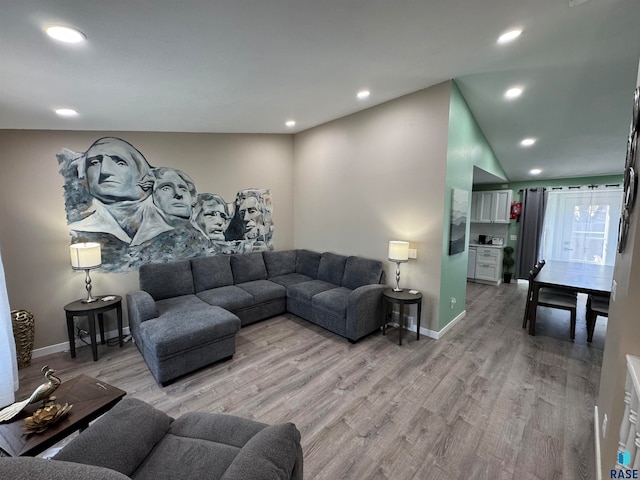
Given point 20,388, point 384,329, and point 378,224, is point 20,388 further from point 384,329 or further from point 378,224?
point 378,224

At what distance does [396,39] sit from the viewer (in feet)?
6.75

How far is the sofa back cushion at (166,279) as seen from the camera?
11.1 ft

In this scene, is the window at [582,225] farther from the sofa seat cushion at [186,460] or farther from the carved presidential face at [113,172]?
the carved presidential face at [113,172]

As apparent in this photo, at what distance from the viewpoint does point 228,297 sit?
3.55m

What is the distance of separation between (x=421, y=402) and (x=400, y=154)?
276cm

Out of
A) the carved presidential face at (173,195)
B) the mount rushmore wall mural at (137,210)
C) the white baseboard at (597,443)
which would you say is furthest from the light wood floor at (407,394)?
the carved presidential face at (173,195)

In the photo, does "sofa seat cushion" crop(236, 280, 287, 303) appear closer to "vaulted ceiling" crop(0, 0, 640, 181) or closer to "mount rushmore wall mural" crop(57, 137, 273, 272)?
"mount rushmore wall mural" crop(57, 137, 273, 272)

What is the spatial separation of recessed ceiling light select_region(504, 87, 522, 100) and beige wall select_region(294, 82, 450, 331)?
0.78 metres

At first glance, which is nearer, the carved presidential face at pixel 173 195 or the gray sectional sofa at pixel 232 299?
the gray sectional sofa at pixel 232 299

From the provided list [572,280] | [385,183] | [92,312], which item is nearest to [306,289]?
[385,183]

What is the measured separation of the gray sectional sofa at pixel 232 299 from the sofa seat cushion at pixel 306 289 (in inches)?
0.5

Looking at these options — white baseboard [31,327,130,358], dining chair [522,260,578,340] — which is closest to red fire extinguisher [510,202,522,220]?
dining chair [522,260,578,340]

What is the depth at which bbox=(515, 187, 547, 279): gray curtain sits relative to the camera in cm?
585

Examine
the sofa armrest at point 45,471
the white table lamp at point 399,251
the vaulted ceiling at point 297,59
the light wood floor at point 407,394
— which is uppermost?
the vaulted ceiling at point 297,59
